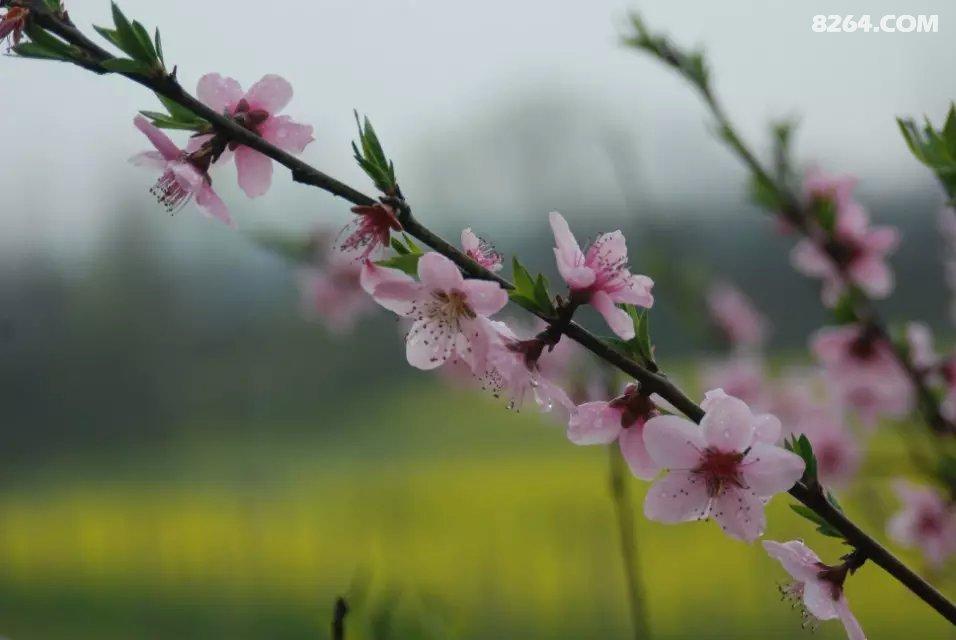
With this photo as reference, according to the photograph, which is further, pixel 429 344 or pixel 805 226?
pixel 805 226

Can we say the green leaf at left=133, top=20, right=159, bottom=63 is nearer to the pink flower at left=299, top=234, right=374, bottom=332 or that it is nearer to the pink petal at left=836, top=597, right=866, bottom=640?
the pink petal at left=836, top=597, right=866, bottom=640

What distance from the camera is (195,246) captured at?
2164mm

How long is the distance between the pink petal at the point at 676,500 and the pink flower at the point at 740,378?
705 mm

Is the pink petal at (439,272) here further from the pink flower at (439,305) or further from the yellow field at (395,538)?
the yellow field at (395,538)

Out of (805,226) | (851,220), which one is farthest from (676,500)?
(851,220)

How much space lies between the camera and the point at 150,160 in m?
0.34

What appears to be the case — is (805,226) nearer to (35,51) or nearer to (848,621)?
(848,621)

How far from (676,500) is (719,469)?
22 millimetres

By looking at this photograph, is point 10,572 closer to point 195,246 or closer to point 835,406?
point 195,246

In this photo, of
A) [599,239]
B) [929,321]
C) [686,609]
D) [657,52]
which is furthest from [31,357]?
[599,239]

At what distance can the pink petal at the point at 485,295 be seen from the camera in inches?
10.7

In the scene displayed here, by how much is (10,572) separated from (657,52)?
2.17 m

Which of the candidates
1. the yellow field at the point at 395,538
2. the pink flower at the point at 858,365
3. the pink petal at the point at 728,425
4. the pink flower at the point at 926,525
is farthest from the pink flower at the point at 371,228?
the yellow field at the point at 395,538

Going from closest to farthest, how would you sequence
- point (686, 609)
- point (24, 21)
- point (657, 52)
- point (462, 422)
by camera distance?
point (24, 21) → point (657, 52) → point (686, 609) → point (462, 422)
